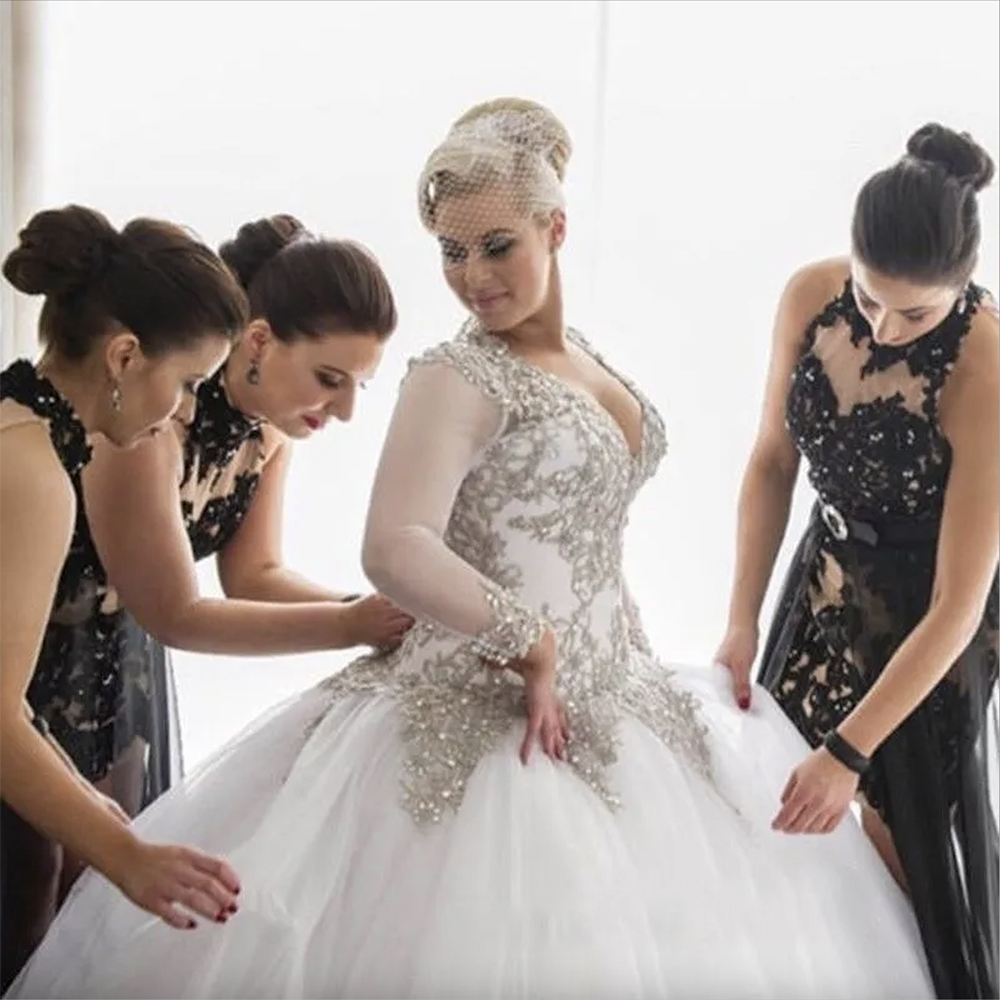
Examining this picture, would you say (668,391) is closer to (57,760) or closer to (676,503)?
(676,503)

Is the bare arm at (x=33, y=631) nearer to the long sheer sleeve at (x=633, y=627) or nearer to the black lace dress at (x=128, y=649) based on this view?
the black lace dress at (x=128, y=649)

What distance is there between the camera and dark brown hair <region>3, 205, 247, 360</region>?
1398mm

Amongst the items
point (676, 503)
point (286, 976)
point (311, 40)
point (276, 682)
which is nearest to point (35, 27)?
point (311, 40)

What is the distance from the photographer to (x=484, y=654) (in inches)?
60.0

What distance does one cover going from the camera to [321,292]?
1623mm

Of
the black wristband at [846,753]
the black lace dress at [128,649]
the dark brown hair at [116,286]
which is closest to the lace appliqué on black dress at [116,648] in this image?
the black lace dress at [128,649]

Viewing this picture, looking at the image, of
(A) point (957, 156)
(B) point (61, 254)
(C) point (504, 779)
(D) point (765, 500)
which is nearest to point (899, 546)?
(D) point (765, 500)

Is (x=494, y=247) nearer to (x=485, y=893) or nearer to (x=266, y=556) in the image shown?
(x=266, y=556)

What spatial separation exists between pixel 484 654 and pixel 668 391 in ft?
2.24

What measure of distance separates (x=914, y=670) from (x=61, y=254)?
2.88ft

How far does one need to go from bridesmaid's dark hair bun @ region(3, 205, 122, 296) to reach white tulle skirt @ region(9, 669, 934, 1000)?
1.49 ft

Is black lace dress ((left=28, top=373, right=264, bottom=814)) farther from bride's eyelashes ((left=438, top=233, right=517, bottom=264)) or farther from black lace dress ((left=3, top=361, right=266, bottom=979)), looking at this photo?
bride's eyelashes ((left=438, top=233, right=517, bottom=264))

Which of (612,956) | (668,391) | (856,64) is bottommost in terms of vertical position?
(612,956)

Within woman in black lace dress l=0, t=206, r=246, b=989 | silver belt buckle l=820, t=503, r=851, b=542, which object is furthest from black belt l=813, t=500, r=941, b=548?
woman in black lace dress l=0, t=206, r=246, b=989
